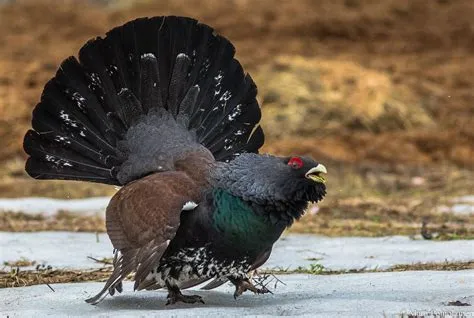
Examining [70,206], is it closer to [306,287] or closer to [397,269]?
[397,269]

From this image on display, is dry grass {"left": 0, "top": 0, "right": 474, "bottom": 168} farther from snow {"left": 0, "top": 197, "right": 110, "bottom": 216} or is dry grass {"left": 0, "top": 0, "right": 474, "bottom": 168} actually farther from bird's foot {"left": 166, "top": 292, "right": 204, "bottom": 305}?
bird's foot {"left": 166, "top": 292, "right": 204, "bottom": 305}

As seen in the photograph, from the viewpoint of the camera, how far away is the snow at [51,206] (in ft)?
36.0

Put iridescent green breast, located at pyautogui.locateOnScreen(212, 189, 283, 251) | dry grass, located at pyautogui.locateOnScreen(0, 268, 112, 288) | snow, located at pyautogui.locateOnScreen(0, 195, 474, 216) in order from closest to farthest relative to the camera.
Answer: iridescent green breast, located at pyautogui.locateOnScreen(212, 189, 283, 251) < dry grass, located at pyautogui.locateOnScreen(0, 268, 112, 288) < snow, located at pyautogui.locateOnScreen(0, 195, 474, 216)

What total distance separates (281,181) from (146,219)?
741mm

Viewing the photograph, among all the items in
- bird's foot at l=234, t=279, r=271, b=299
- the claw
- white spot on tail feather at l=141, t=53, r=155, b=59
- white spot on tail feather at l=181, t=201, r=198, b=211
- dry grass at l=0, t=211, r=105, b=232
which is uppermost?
white spot on tail feather at l=141, t=53, r=155, b=59

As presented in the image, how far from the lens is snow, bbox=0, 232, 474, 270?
7918mm

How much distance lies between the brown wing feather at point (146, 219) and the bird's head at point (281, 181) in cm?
28

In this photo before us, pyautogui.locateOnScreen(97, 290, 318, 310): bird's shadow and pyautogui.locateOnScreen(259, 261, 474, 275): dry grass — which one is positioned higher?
pyautogui.locateOnScreen(259, 261, 474, 275): dry grass

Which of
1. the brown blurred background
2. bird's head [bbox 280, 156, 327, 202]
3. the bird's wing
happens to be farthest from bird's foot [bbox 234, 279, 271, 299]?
the brown blurred background

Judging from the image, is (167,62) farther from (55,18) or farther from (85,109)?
(55,18)

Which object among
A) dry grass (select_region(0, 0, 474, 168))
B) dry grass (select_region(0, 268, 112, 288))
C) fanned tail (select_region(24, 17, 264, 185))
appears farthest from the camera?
dry grass (select_region(0, 0, 474, 168))

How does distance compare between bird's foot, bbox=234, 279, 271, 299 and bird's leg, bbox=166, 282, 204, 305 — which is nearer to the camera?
bird's leg, bbox=166, 282, 204, 305

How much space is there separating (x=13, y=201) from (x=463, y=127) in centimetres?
783

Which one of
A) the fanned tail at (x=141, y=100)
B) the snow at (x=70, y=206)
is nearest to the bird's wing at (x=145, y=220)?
the fanned tail at (x=141, y=100)
